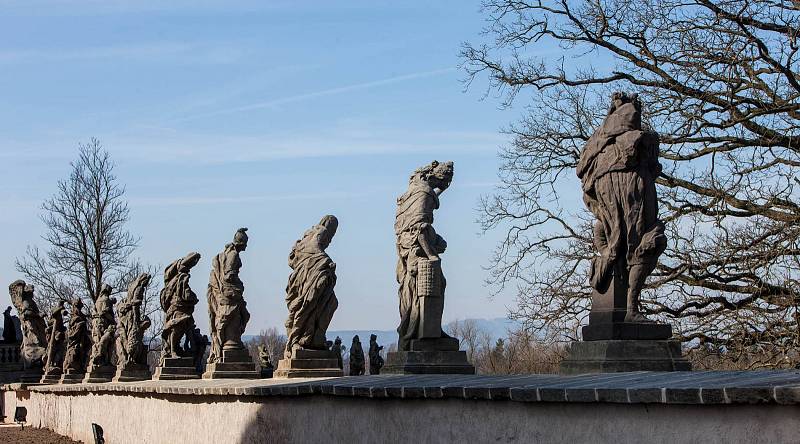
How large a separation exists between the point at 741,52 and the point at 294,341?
8.44 m

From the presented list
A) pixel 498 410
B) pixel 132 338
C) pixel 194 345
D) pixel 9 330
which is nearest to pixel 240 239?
pixel 194 345

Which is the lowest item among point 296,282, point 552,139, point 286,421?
point 286,421

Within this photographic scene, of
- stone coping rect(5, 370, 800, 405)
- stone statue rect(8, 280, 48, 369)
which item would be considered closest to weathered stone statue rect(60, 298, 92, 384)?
stone statue rect(8, 280, 48, 369)

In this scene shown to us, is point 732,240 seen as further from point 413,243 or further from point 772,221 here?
point 413,243

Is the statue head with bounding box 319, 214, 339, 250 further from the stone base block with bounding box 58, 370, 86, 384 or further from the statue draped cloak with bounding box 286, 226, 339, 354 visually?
the stone base block with bounding box 58, 370, 86, 384

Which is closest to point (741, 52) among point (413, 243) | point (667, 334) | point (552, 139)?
point (552, 139)

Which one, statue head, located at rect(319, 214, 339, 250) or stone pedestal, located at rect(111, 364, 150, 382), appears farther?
stone pedestal, located at rect(111, 364, 150, 382)

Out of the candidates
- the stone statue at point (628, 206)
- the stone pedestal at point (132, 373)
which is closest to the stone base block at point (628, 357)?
the stone statue at point (628, 206)

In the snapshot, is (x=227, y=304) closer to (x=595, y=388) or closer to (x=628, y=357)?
(x=628, y=357)

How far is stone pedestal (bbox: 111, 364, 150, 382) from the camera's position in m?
26.0

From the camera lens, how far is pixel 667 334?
1170 centimetres

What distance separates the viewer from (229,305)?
21.0 meters

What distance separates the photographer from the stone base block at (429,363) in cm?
1434

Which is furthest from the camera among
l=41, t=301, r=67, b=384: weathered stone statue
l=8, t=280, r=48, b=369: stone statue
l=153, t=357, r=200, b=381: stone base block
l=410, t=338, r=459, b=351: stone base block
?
l=8, t=280, r=48, b=369: stone statue
